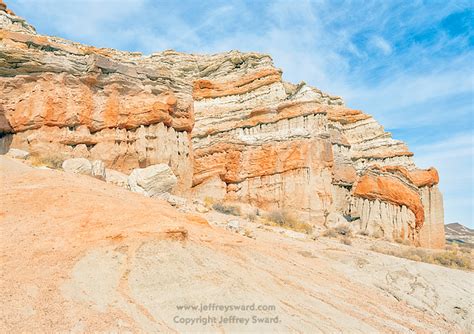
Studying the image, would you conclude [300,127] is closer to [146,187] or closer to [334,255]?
[146,187]

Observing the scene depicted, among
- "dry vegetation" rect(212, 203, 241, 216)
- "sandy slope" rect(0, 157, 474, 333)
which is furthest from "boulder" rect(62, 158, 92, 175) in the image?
"dry vegetation" rect(212, 203, 241, 216)

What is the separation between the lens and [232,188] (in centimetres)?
2497

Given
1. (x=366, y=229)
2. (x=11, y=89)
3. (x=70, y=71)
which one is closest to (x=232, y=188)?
(x=366, y=229)

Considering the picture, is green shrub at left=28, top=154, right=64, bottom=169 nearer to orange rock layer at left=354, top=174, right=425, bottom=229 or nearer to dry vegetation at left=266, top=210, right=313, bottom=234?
dry vegetation at left=266, top=210, right=313, bottom=234

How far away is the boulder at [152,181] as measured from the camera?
15.3 meters

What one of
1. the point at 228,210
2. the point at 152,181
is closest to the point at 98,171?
the point at 152,181

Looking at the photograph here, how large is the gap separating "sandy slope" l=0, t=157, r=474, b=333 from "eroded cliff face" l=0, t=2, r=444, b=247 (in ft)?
28.9

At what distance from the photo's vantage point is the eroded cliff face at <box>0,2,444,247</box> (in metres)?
18.3

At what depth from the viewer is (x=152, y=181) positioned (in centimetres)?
1573

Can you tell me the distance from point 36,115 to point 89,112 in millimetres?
2401

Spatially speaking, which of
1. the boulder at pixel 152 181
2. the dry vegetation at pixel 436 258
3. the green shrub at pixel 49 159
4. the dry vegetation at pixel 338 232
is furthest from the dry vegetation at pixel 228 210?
the green shrub at pixel 49 159

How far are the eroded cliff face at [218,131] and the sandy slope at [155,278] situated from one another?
8.81 metres

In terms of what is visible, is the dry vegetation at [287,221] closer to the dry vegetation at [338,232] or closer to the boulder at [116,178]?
the dry vegetation at [338,232]

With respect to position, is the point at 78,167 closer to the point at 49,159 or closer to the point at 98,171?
the point at 98,171
